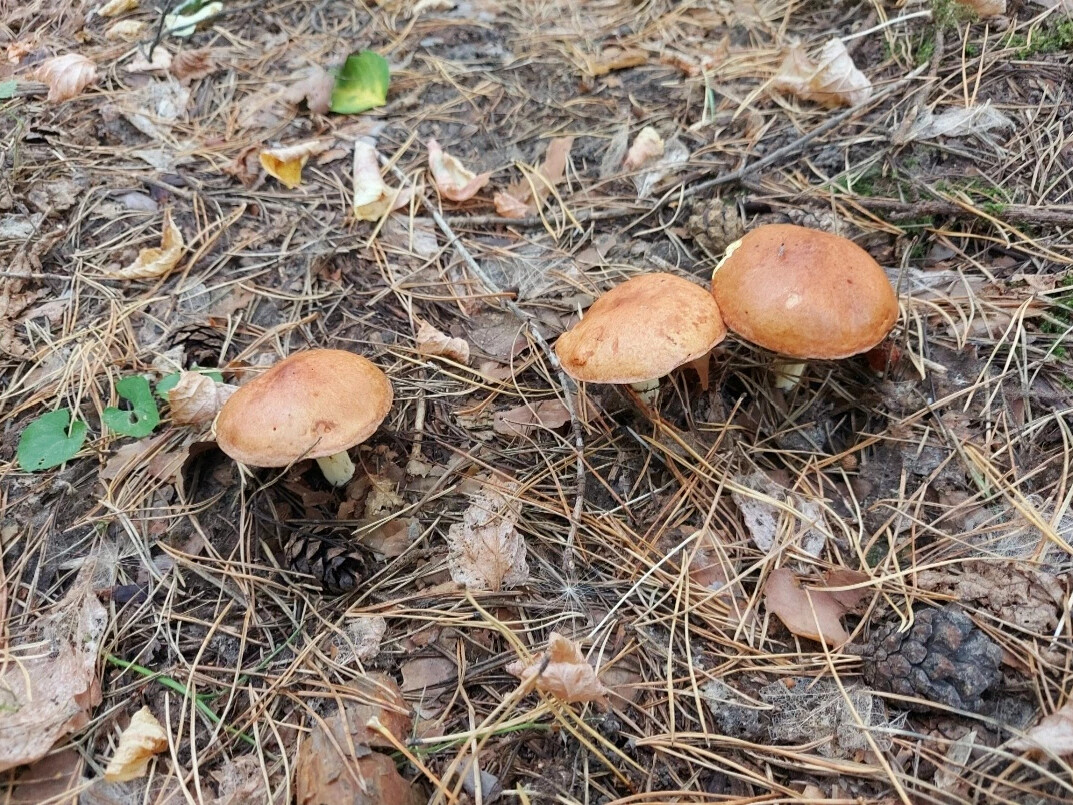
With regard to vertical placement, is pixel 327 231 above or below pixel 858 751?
above

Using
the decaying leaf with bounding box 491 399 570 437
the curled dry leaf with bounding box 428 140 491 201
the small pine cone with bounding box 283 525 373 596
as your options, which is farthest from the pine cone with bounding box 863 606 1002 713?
the curled dry leaf with bounding box 428 140 491 201

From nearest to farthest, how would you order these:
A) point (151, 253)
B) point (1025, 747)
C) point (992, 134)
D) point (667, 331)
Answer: point (1025, 747)
point (667, 331)
point (992, 134)
point (151, 253)

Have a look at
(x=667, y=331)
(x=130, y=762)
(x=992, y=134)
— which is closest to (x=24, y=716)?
(x=130, y=762)

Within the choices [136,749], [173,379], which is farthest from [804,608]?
[173,379]

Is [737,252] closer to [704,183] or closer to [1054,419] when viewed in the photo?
[704,183]

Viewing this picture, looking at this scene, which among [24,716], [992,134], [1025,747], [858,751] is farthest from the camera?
[992,134]

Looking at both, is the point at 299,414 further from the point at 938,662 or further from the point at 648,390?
the point at 938,662

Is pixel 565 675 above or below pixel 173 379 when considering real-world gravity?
below
